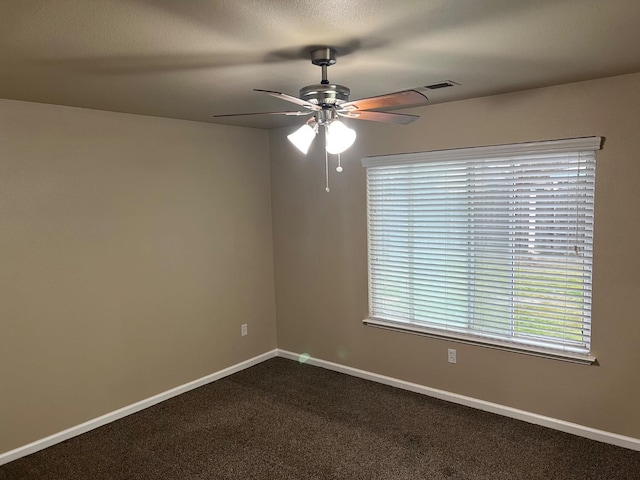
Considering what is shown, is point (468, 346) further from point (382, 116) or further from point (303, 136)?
point (303, 136)

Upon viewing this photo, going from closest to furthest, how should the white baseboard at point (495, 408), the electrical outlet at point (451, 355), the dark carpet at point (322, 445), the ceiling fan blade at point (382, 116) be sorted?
the ceiling fan blade at point (382, 116), the dark carpet at point (322, 445), the white baseboard at point (495, 408), the electrical outlet at point (451, 355)

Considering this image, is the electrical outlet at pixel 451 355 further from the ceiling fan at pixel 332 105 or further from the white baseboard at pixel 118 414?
the ceiling fan at pixel 332 105

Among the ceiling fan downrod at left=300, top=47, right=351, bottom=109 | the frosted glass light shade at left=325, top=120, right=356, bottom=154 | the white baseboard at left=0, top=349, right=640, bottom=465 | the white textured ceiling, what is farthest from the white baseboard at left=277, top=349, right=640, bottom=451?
the ceiling fan downrod at left=300, top=47, right=351, bottom=109

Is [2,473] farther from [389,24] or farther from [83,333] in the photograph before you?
[389,24]

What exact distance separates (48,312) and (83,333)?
0.30m

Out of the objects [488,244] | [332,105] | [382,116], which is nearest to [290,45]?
[332,105]

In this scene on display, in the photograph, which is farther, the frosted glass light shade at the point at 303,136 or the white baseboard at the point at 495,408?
the white baseboard at the point at 495,408

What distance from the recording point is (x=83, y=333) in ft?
11.3

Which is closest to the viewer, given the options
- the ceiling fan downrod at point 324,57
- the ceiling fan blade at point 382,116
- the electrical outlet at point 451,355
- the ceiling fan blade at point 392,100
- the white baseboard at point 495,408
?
the ceiling fan blade at point 392,100

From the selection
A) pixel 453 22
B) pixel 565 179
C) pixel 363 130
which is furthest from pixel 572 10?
pixel 363 130

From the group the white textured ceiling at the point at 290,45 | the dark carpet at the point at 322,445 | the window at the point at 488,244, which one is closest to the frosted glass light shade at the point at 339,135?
the white textured ceiling at the point at 290,45

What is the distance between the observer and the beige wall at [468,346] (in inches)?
116

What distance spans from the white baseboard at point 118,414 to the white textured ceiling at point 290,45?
2274mm

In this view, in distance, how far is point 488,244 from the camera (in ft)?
11.5
